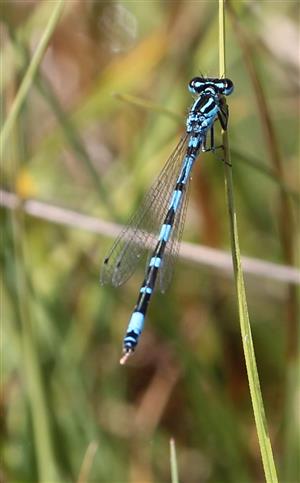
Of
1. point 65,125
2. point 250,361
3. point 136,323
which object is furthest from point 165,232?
point 250,361

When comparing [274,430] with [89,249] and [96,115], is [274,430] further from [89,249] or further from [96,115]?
[96,115]

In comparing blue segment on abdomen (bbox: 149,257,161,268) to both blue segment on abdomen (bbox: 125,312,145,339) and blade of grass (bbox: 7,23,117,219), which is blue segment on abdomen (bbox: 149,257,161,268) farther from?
blade of grass (bbox: 7,23,117,219)

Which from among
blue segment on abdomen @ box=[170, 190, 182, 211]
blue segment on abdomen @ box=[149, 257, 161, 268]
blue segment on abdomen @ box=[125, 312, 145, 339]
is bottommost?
blue segment on abdomen @ box=[125, 312, 145, 339]

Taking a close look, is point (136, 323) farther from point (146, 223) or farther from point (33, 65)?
point (33, 65)

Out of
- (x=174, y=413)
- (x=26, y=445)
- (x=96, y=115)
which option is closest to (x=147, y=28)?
(x=96, y=115)

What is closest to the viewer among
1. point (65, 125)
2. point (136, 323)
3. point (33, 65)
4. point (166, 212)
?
point (33, 65)

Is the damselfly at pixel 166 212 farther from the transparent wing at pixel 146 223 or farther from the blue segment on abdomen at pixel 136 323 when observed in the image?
the blue segment on abdomen at pixel 136 323

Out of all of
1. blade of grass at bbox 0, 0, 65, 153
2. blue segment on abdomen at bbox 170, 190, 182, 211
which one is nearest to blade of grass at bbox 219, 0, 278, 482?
blade of grass at bbox 0, 0, 65, 153

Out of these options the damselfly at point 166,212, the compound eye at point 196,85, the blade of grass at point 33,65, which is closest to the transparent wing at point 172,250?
the damselfly at point 166,212

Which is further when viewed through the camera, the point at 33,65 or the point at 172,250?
the point at 172,250

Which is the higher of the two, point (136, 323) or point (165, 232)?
point (165, 232)
